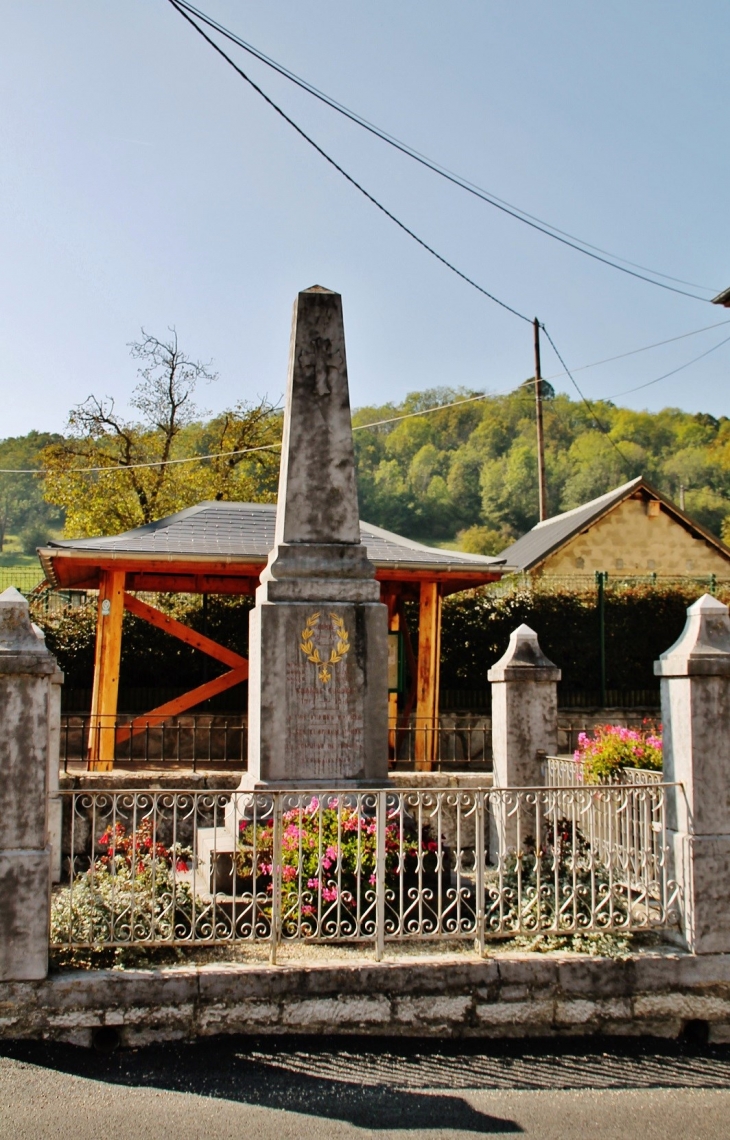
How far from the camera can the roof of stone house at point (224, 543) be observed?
1189 centimetres

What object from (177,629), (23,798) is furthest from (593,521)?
(23,798)

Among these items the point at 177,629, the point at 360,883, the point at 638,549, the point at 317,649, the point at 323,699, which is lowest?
the point at 360,883

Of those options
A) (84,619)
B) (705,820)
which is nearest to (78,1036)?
(705,820)

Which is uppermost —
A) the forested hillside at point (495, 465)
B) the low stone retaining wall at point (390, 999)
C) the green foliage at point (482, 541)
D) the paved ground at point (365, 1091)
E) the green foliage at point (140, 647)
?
the forested hillside at point (495, 465)

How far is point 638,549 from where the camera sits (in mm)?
27094

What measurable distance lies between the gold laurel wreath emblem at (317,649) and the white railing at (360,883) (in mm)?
1362

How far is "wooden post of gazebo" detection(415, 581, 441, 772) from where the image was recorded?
13164mm

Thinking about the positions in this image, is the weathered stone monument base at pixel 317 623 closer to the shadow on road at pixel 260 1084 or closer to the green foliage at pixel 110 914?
the green foliage at pixel 110 914

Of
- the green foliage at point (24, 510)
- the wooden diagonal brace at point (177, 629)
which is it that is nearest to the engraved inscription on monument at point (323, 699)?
the wooden diagonal brace at point (177, 629)

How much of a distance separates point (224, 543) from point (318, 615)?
4.65m

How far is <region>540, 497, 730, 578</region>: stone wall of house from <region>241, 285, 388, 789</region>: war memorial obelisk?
18438 mm

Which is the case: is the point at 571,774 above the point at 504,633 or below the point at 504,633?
below

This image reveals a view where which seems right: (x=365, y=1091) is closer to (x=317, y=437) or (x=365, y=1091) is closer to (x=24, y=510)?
(x=317, y=437)

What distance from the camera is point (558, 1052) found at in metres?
5.12
